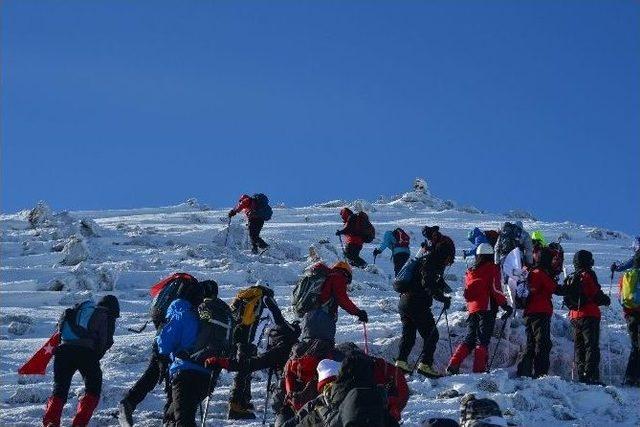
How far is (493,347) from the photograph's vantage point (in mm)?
13438

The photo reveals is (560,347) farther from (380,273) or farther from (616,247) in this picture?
(616,247)

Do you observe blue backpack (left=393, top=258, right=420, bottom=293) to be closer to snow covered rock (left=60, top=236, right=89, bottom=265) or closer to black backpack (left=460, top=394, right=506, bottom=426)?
black backpack (left=460, top=394, right=506, bottom=426)

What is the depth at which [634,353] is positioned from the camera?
41.7 feet

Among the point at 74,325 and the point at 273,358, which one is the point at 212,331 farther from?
the point at 74,325

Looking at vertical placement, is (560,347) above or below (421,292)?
below

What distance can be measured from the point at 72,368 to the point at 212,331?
1.80 m

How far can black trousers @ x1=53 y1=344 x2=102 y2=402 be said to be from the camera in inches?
398

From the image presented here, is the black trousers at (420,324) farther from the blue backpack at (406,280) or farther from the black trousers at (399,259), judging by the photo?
the black trousers at (399,259)

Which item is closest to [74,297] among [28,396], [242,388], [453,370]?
[28,396]

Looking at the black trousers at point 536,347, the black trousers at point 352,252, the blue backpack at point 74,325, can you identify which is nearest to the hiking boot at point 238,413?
the blue backpack at point 74,325

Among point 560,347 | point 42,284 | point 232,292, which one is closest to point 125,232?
point 42,284

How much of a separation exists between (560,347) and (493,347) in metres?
1.18

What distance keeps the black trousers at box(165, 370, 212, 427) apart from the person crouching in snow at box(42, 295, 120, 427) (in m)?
1.49

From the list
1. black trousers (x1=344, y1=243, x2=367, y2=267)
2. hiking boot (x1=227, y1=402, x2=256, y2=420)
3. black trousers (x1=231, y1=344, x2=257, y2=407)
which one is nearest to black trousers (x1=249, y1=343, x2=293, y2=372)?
black trousers (x1=231, y1=344, x2=257, y2=407)
